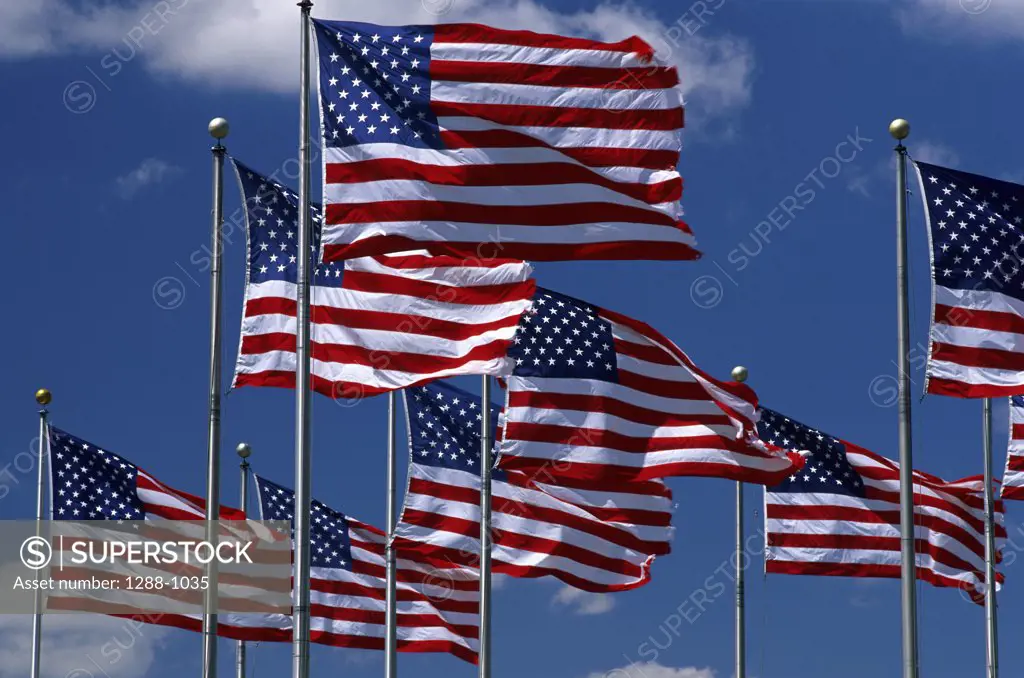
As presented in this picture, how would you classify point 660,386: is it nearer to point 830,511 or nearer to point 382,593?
point 830,511

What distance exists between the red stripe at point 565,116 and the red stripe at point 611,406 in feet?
23.5

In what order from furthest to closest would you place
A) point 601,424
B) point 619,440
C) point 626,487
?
point 626,487
point 619,440
point 601,424

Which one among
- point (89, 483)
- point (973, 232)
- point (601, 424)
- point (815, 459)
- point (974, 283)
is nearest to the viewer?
point (974, 283)

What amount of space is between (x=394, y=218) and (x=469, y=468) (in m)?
11.4

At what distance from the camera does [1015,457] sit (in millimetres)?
37406

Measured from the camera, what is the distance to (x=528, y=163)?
2309cm

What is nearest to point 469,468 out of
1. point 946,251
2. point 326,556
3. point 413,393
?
point 413,393

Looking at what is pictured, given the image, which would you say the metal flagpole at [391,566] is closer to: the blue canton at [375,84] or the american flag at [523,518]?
the american flag at [523,518]

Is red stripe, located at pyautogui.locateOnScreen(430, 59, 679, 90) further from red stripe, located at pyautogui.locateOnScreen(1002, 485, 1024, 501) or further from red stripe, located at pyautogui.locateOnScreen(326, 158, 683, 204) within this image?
red stripe, located at pyautogui.locateOnScreen(1002, 485, 1024, 501)

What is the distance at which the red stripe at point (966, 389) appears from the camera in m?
25.7

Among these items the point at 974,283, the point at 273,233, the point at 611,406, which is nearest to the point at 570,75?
the point at 273,233

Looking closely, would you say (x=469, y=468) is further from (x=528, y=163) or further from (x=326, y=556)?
(x=528, y=163)

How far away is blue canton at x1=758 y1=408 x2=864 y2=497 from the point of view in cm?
3472

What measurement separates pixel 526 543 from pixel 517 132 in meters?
11.3
